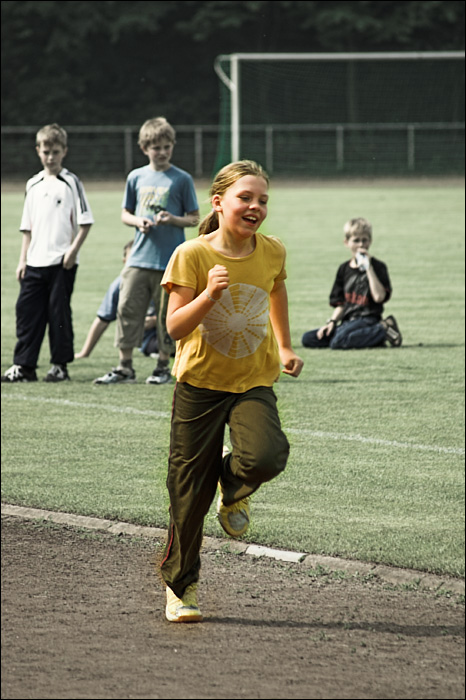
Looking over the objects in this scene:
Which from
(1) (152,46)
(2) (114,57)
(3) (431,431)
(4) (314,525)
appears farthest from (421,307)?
(1) (152,46)

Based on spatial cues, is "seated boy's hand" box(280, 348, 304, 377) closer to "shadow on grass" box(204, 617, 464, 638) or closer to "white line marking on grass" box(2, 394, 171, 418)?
"shadow on grass" box(204, 617, 464, 638)

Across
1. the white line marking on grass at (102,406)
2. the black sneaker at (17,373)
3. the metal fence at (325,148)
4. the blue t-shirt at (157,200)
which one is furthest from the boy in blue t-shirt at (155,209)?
the metal fence at (325,148)

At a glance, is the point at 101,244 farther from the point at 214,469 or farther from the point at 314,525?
the point at 214,469

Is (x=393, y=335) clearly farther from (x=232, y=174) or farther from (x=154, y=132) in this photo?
(x=232, y=174)

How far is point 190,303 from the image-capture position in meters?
1.36

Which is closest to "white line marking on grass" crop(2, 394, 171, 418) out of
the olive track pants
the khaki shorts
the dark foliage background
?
the dark foliage background

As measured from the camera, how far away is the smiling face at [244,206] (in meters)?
1.29

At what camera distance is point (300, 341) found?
84.0 feet

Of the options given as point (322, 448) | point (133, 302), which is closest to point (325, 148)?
point (322, 448)

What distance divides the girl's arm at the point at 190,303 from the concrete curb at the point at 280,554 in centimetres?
1375

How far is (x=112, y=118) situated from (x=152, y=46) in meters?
7.15

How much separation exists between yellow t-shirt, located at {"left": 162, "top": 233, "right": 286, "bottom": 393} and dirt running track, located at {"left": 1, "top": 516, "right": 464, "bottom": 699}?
46.3ft

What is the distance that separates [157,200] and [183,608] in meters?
0.70

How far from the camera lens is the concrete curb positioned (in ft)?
50.1
